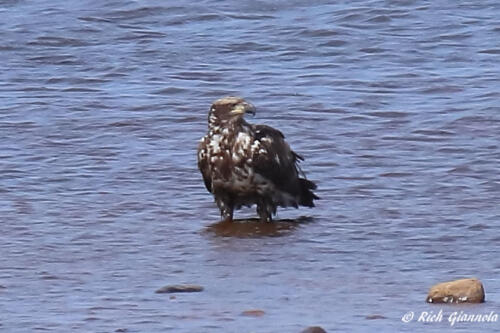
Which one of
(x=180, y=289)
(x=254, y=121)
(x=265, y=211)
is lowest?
(x=254, y=121)

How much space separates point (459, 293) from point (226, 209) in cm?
266

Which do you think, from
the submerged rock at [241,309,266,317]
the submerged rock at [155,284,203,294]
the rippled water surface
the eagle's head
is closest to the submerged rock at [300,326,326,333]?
the rippled water surface

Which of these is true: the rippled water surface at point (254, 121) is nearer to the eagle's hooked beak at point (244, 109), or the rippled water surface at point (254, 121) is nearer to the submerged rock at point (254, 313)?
the submerged rock at point (254, 313)

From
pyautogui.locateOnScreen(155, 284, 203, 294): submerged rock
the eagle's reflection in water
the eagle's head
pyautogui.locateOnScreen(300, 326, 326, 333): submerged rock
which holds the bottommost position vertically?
the eagle's reflection in water

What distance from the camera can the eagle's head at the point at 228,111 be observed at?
31.7 feet

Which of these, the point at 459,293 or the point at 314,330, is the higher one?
the point at 314,330

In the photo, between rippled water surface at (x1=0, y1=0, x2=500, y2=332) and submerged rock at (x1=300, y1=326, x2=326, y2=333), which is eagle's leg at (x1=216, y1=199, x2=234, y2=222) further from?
submerged rock at (x1=300, y1=326, x2=326, y2=333)

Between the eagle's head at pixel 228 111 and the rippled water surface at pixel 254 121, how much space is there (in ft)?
2.05

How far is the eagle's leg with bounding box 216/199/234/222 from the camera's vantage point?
9562 millimetres

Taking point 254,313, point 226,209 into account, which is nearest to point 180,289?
point 254,313

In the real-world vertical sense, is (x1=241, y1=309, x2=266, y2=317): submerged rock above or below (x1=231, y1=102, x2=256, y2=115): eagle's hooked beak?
below

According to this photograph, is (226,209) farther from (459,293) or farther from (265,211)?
(459,293)

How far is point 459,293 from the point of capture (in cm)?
718

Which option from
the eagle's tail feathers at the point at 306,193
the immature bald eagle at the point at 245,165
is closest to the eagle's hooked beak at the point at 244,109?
the immature bald eagle at the point at 245,165
